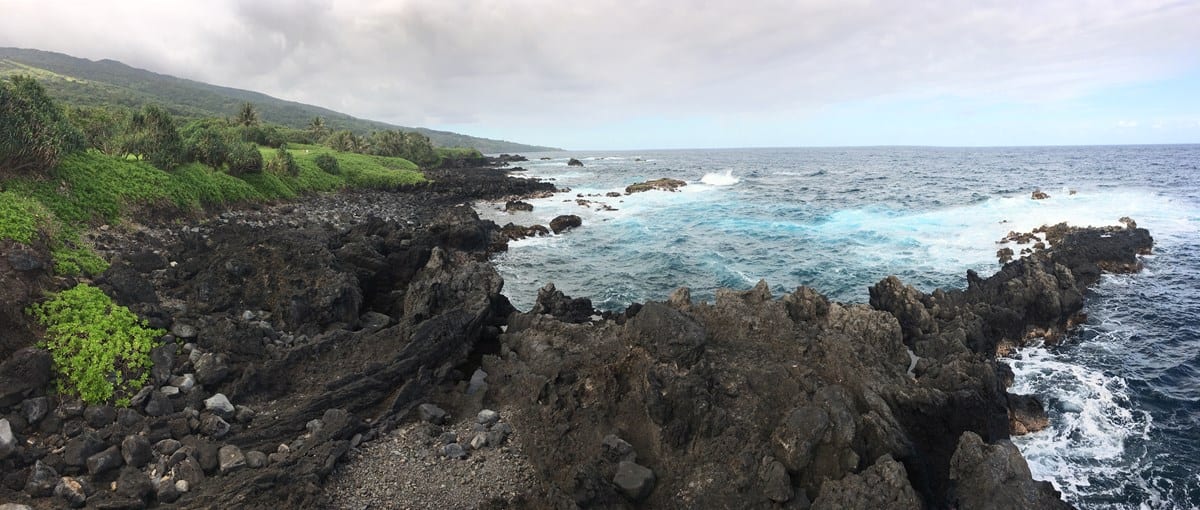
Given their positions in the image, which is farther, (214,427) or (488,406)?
(488,406)

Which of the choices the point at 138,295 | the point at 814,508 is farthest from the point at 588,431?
the point at 138,295

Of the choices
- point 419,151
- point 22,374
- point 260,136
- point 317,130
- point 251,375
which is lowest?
point 251,375

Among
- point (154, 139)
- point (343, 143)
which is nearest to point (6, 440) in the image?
point (154, 139)

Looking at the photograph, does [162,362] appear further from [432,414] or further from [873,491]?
[873,491]

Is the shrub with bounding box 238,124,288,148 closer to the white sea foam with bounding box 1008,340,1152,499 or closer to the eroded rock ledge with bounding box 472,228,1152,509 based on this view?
the eroded rock ledge with bounding box 472,228,1152,509

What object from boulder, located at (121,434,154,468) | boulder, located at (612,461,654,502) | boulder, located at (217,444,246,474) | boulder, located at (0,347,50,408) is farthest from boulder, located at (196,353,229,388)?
boulder, located at (612,461,654,502)

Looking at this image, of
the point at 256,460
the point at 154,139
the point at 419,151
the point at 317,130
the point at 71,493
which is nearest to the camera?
the point at 71,493

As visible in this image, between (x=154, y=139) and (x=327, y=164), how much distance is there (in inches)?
1051

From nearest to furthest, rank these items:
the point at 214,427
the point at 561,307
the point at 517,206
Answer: the point at 214,427 → the point at 561,307 → the point at 517,206

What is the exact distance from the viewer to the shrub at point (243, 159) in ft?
123

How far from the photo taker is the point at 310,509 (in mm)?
9023

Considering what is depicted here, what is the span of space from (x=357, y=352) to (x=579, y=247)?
974 inches

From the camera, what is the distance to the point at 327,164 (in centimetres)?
5694

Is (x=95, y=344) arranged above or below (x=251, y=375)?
above
